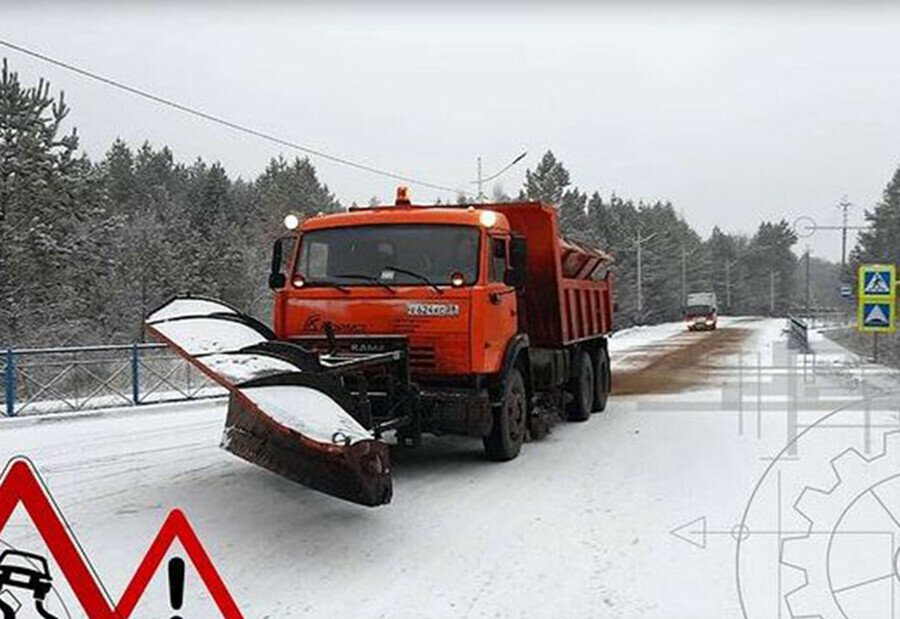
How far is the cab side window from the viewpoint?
9.01m

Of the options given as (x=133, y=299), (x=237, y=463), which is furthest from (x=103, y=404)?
(x=133, y=299)

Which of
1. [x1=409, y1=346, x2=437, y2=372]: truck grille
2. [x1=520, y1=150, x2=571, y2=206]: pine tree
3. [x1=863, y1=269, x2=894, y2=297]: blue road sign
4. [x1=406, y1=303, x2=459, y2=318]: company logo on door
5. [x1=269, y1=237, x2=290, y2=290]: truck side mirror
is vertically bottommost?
[x1=409, y1=346, x2=437, y2=372]: truck grille

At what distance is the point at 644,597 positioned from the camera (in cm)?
509

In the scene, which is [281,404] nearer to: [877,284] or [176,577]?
[176,577]

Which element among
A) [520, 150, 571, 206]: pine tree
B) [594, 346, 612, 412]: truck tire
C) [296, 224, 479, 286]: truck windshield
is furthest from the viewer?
[520, 150, 571, 206]: pine tree

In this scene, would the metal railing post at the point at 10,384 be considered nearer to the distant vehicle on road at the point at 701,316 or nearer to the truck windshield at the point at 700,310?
the distant vehicle on road at the point at 701,316

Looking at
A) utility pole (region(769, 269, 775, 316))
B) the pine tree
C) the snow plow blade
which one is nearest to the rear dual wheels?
the snow plow blade

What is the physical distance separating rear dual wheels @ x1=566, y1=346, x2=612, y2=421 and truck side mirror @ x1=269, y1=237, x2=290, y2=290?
5.11 m

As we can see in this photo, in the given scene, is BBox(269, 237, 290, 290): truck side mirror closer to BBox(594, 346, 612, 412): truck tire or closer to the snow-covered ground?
the snow-covered ground

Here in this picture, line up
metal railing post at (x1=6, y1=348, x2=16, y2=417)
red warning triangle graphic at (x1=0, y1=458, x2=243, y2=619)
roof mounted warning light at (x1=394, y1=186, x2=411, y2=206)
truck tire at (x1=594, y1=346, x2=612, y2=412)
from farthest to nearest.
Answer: truck tire at (x1=594, y1=346, x2=612, y2=412), metal railing post at (x1=6, y1=348, x2=16, y2=417), roof mounted warning light at (x1=394, y1=186, x2=411, y2=206), red warning triangle graphic at (x1=0, y1=458, x2=243, y2=619)

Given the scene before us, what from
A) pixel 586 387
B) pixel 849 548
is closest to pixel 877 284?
pixel 586 387

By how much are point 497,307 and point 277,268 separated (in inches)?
98.7

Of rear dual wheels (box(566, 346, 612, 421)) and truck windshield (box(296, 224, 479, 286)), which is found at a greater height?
truck windshield (box(296, 224, 479, 286))

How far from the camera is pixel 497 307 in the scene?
29.4 ft
